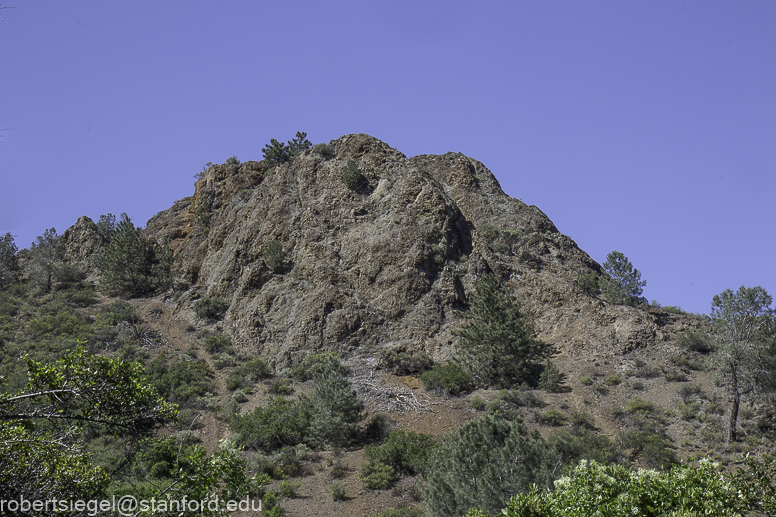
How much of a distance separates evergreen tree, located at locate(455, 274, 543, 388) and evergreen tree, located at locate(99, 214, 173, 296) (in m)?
28.8

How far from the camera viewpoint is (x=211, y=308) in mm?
41500

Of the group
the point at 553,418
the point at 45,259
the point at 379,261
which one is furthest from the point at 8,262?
the point at 553,418

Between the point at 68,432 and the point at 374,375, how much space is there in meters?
24.1

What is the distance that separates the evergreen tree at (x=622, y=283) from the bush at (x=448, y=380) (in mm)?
12327

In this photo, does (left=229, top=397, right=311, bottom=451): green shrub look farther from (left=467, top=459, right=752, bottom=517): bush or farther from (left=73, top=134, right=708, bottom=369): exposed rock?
(left=467, top=459, right=752, bottom=517): bush

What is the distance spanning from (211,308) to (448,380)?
21.4 meters

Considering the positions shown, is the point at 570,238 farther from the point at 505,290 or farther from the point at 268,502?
the point at 268,502

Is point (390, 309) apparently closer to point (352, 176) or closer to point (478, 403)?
point (478, 403)

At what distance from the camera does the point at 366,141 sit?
158ft

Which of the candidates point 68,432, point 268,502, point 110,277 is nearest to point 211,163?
point 110,277

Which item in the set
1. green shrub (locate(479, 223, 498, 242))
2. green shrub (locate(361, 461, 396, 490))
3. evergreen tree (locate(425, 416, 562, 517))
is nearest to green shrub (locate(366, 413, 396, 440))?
green shrub (locate(361, 461, 396, 490))

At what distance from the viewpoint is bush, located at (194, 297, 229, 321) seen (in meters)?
41.4

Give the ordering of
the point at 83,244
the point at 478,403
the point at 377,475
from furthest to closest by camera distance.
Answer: the point at 83,244, the point at 478,403, the point at 377,475

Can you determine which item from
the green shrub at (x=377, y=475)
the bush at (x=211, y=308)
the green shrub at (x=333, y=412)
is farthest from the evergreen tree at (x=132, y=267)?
the green shrub at (x=377, y=475)
